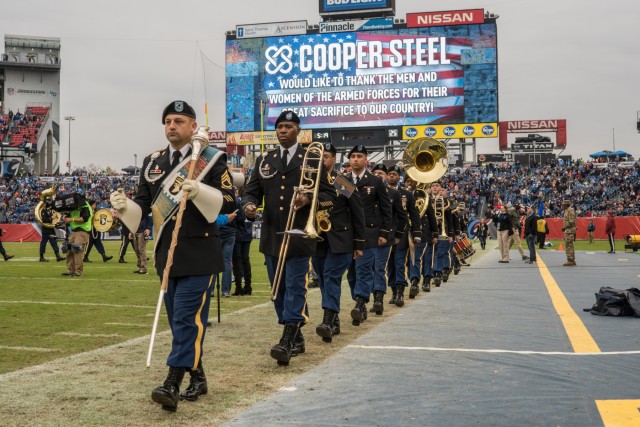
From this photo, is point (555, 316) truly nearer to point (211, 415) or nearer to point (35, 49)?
point (211, 415)

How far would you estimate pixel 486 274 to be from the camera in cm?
1967

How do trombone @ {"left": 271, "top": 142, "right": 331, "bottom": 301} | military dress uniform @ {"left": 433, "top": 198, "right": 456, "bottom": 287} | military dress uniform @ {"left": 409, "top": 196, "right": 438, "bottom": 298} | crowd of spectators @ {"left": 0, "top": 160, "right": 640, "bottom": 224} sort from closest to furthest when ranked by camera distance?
trombone @ {"left": 271, "top": 142, "right": 331, "bottom": 301}, military dress uniform @ {"left": 409, "top": 196, "right": 438, "bottom": 298}, military dress uniform @ {"left": 433, "top": 198, "right": 456, "bottom": 287}, crowd of spectators @ {"left": 0, "top": 160, "right": 640, "bottom": 224}

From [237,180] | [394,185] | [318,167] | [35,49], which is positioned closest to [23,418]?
[237,180]

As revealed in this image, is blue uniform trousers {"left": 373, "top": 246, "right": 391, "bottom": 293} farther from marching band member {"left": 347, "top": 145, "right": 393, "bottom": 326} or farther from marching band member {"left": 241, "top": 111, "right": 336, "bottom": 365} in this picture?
marching band member {"left": 241, "top": 111, "right": 336, "bottom": 365}

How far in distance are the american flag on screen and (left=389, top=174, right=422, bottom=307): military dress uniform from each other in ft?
131

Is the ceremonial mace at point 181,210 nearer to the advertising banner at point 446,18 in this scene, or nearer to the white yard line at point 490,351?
the white yard line at point 490,351

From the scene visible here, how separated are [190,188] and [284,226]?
2066 mm

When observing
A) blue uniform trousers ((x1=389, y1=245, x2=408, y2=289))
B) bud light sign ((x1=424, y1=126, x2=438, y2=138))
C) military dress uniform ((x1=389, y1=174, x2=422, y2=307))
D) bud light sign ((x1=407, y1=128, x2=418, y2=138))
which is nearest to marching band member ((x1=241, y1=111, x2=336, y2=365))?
military dress uniform ((x1=389, y1=174, x2=422, y2=307))

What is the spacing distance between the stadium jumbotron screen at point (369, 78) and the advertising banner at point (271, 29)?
0.95m

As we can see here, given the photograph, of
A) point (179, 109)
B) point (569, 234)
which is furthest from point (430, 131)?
point (179, 109)

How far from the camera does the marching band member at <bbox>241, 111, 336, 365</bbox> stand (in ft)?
23.4

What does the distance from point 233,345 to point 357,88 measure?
4655cm

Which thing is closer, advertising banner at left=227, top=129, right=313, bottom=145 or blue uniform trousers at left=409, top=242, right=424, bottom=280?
blue uniform trousers at left=409, top=242, right=424, bottom=280

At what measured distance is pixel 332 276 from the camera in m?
8.52
